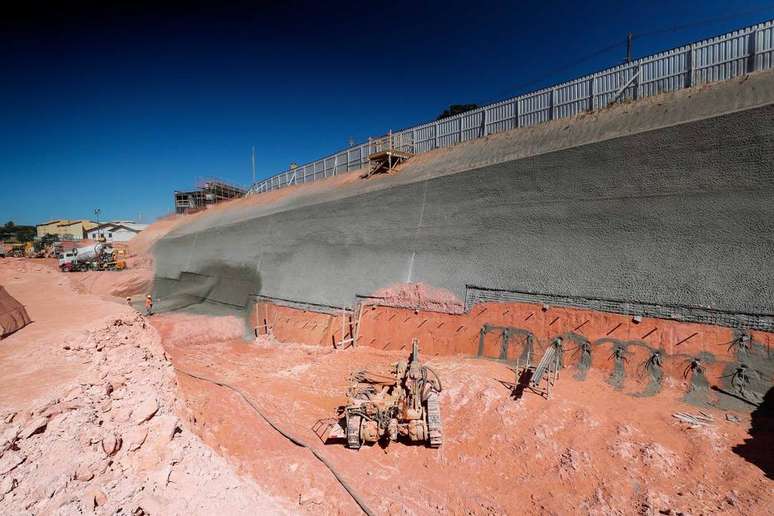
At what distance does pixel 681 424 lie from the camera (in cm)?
888

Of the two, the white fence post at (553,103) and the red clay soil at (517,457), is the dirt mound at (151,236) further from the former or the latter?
the white fence post at (553,103)

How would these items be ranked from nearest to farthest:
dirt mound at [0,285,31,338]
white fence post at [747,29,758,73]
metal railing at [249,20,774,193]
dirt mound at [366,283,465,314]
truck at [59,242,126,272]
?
dirt mound at [0,285,31,338]
white fence post at [747,29,758,73]
metal railing at [249,20,774,193]
dirt mound at [366,283,465,314]
truck at [59,242,126,272]

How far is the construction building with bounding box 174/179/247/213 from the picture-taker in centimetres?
4831

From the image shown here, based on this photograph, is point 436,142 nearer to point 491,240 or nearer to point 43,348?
point 491,240

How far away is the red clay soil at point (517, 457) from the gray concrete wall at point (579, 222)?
3312mm

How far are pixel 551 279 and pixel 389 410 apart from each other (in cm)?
750

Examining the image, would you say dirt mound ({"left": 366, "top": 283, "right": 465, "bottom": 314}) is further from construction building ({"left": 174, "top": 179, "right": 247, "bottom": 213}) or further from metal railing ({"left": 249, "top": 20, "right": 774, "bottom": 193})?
construction building ({"left": 174, "top": 179, "right": 247, "bottom": 213})

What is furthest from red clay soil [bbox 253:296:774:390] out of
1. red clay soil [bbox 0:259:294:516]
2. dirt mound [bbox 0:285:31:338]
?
dirt mound [bbox 0:285:31:338]

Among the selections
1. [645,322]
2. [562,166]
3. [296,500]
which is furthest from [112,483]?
[562,166]

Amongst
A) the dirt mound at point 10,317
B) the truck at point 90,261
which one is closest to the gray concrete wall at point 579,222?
the dirt mound at point 10,317

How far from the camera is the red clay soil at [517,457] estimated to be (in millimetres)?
7527

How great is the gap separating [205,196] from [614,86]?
45470mm

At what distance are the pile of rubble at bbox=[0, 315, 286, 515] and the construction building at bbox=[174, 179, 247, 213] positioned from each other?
44740mm

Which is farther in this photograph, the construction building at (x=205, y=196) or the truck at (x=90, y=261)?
the construction building at (x=205, y=196)
